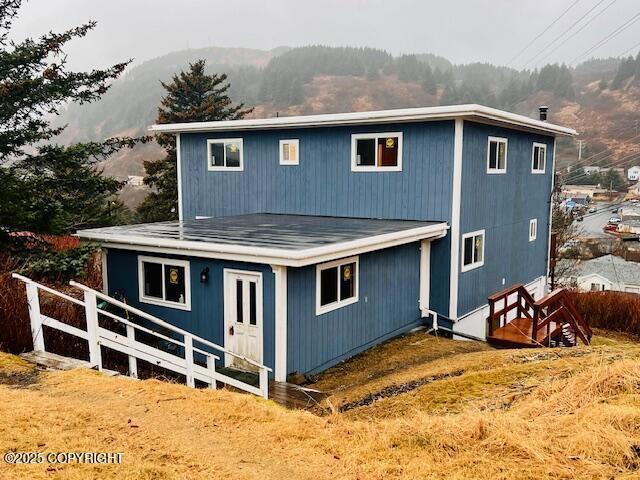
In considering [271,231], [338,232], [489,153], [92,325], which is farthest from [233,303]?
[489,153]

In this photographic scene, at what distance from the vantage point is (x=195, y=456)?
4.46m

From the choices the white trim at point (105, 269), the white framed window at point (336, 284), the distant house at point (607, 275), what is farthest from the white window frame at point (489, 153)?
the distant house at point (607, 275)

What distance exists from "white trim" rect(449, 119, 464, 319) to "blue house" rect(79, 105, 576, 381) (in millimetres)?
35

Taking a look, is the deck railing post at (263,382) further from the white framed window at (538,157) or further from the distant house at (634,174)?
the distant house at (634,174)

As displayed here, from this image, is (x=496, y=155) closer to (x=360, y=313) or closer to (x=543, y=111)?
(x=543, y=111)

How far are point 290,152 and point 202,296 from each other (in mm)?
6253

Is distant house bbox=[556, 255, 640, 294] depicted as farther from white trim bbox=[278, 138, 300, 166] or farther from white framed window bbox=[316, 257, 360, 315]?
white framed window bbox=[316, 257, 360, 315]

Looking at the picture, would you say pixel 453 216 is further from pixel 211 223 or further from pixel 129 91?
pixel 129 91

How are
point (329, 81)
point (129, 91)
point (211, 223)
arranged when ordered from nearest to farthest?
point (211, 223)
point (329, 81)
point (129, 91)

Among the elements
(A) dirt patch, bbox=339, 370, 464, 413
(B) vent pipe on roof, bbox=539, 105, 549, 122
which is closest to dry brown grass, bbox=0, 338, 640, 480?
(A) dirt patch, bbox=339, 370, 464, 413

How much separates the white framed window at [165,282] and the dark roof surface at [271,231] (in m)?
0.57

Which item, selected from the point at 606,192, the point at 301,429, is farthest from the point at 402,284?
the point at 606,192

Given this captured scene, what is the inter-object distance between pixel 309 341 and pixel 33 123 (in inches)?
570

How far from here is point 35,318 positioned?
7523mm
